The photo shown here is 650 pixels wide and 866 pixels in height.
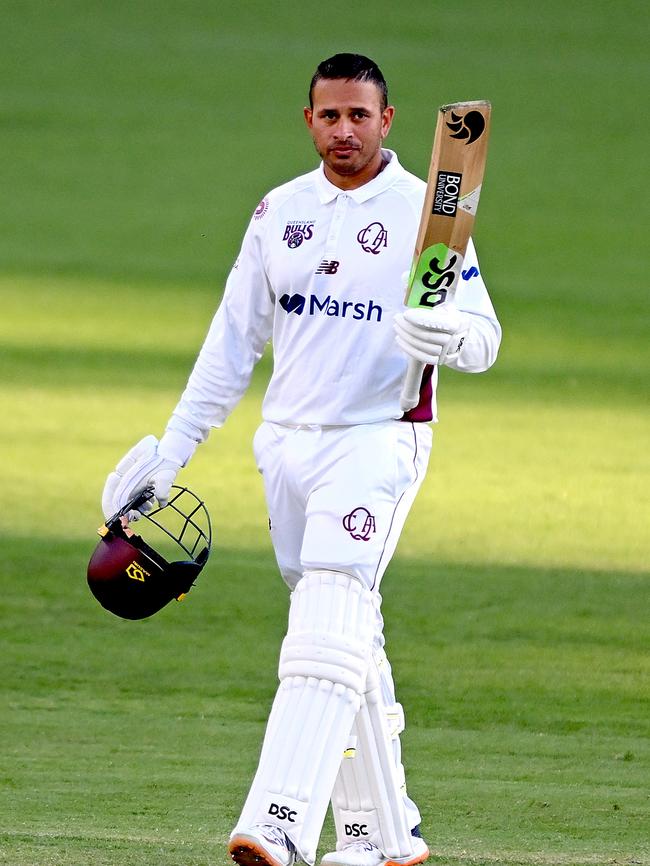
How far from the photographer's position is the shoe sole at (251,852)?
3631mm

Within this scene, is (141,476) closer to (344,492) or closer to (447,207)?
(344,492)

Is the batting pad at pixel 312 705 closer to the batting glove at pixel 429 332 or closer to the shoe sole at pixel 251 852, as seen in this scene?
the shoe sole at pixel 251 852

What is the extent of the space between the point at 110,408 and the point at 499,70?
13.3 m

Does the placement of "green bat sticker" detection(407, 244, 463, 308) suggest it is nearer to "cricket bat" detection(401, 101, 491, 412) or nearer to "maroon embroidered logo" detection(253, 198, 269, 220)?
"cricket bat" detection(401, 101, 491, 412)

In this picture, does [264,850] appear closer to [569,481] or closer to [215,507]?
[215,507]

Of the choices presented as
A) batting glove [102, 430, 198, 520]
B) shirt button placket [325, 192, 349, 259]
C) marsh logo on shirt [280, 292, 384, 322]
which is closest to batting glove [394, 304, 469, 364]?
marsh logo on shirt [280, 292, 384, 322]

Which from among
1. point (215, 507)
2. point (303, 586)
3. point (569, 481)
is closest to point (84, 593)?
point (215, 507)

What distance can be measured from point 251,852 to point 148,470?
0.95m

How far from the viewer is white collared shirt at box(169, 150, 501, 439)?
158 inches

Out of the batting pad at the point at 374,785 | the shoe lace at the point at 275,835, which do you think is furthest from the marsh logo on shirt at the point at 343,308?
the shoe lace at the point at 275,835

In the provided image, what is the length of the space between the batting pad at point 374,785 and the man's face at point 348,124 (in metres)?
1.10

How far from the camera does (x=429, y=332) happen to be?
376 centimetres

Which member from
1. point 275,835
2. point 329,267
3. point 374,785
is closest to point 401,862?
point 374,785

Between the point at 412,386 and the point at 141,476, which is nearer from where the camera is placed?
the point at 412,386
